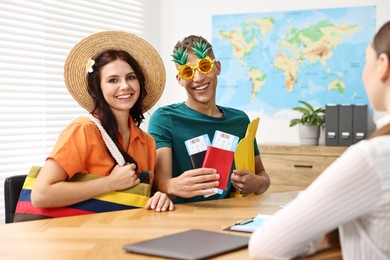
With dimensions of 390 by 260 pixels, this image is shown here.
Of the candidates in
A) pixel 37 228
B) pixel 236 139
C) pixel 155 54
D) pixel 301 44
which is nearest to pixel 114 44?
pixel 155 54

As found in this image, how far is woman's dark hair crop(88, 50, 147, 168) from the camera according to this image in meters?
2.45

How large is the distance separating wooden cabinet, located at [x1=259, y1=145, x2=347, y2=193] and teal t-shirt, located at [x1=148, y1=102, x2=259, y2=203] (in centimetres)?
169

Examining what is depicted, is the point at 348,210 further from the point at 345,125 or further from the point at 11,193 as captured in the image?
the point at 345,125

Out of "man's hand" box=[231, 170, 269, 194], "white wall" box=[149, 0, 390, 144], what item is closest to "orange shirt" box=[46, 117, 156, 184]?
"man's hand" box=[231, 170, 269, 194]

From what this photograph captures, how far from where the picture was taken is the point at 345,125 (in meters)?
4.47

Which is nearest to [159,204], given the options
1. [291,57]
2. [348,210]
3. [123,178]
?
[123,178]

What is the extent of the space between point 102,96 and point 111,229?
3.07 feet

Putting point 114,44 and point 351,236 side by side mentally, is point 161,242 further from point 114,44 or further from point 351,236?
point 114,44

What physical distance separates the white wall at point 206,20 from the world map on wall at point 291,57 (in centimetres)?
5

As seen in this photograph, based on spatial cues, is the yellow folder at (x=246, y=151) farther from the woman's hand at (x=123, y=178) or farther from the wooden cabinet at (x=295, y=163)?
the wooden cabinet at (x=295, y=163)

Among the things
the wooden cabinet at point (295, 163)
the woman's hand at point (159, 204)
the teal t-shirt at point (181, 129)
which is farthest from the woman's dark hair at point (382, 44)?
the wooden cabinet at point (295, 163)

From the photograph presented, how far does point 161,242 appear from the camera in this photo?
1.54m

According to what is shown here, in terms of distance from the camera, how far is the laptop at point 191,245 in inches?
56.1

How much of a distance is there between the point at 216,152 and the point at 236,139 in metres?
0.37
